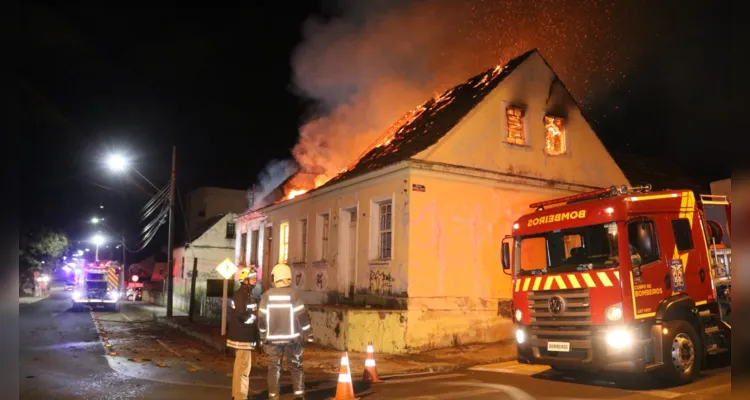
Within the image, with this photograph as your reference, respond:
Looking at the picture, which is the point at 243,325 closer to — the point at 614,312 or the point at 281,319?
the point at 281,319

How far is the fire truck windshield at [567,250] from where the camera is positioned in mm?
8414

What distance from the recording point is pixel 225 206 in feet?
145

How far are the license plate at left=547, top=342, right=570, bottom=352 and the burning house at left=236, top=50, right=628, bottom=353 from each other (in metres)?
4.87

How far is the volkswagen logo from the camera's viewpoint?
851 cm

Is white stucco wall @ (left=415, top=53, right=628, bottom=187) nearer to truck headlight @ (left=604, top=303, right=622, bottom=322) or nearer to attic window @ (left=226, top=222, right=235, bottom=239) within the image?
truck headlight @ (left=604, top=303, right=622, bottom=322)

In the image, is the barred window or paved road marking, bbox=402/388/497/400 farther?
the barred window

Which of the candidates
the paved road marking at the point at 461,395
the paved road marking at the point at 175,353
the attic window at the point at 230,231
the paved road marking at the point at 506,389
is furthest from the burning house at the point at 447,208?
the attic window at the point at 230,231

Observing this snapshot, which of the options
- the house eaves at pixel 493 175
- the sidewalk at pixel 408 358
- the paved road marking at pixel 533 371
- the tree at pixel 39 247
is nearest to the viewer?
the paved road marking at pixel 533 371

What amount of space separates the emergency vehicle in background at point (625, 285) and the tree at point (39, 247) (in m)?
37.9

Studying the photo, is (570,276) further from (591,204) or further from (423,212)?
(423,212)

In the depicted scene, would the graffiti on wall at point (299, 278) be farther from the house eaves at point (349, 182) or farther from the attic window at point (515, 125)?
the attic window at point (515, 125)

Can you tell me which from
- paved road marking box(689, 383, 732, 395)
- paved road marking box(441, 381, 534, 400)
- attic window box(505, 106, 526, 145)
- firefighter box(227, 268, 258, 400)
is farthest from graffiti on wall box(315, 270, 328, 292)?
paved road marking box(689, 383, 732, 395)

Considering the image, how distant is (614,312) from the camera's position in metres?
7.92

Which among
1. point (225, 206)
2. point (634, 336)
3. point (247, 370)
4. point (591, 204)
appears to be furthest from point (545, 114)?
point (225, 206)
